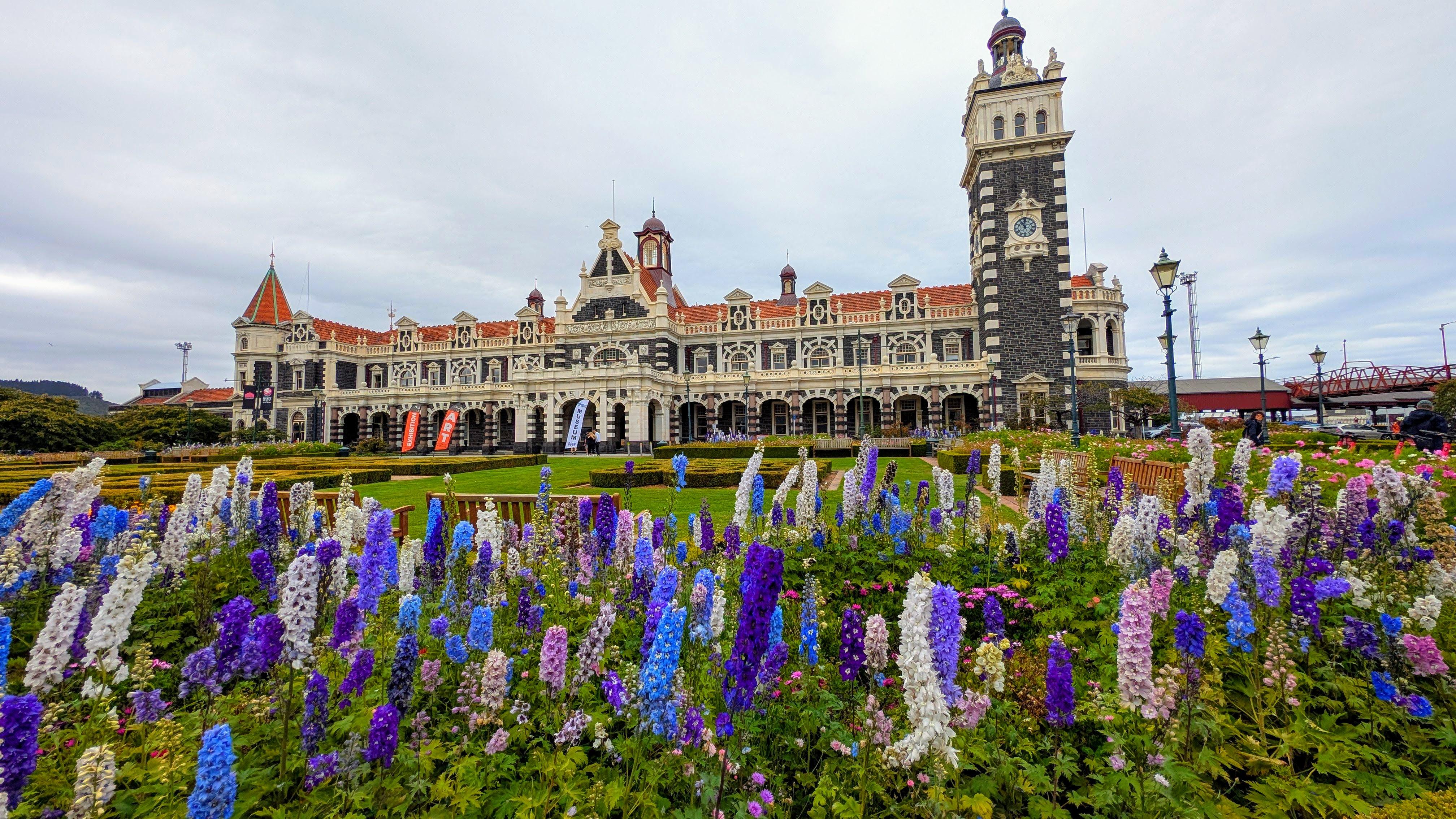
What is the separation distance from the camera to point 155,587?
4.55 meters

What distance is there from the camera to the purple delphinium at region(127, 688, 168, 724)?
2527mm

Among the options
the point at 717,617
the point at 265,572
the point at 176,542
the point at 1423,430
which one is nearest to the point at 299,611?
the point at 265,572

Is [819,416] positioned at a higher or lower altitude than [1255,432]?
higher

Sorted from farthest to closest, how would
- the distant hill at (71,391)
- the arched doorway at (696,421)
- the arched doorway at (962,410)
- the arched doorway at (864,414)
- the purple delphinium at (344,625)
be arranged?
1. the distant hill at (71,391)
2. the arched doorway at (696,421)
3. the arched doorway at (864,414)
4. the arched doorway at (962,410)
5. the purple delphinium at (344,625)

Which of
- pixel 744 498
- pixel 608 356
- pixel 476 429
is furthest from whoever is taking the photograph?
pixel 476 429

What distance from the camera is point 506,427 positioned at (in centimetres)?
4550

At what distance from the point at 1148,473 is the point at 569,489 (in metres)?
11.7

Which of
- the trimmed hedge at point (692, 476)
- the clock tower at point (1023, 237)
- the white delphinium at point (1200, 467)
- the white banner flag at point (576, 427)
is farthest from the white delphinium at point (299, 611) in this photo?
the white banner flag at point (576, 427)

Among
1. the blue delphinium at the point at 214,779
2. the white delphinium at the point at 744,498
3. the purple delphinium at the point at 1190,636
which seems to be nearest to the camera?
the blue delphinium at the point at 214,779

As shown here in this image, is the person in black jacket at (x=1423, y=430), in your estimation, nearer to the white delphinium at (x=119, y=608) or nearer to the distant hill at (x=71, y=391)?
the white delphinium at (x=119, y=608)

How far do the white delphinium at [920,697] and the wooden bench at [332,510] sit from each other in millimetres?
6043

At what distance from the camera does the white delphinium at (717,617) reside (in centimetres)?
281

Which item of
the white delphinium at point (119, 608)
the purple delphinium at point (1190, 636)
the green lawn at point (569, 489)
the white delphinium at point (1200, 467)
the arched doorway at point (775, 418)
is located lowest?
the green lawn at point (569, 489)

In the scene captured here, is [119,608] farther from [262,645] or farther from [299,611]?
[299,611]
